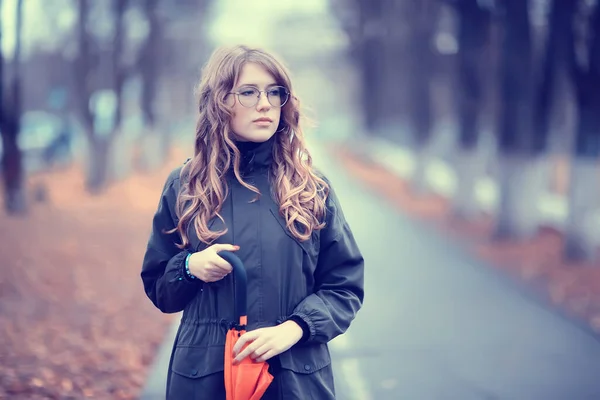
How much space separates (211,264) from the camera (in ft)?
7.83

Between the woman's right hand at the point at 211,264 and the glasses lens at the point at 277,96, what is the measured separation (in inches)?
21.4

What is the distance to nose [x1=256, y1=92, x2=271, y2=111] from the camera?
2549 millimetres

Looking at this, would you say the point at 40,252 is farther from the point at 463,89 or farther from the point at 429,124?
the point at 429,124

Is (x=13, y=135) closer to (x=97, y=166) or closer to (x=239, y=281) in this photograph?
(x=97, y=166)

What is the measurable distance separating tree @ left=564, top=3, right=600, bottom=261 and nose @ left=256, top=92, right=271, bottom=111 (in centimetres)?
929

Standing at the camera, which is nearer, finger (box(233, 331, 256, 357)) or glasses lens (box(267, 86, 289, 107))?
finger (box(233, 331, 256, 357))

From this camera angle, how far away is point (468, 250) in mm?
12672

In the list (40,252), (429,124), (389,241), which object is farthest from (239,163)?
(429,124)

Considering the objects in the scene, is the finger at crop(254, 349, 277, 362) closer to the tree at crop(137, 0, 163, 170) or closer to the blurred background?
the blurred background

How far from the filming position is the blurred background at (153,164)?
285 inches

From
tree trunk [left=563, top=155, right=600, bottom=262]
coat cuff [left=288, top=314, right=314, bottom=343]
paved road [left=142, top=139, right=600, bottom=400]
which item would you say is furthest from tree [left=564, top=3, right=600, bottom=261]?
coat cuff [left=288, top=314, right=314, bottom=343]

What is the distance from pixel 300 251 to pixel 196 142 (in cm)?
55

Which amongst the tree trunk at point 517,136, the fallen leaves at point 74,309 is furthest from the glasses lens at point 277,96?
the tree trunk at point 517,136

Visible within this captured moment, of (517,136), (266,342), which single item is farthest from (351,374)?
(517,136)
